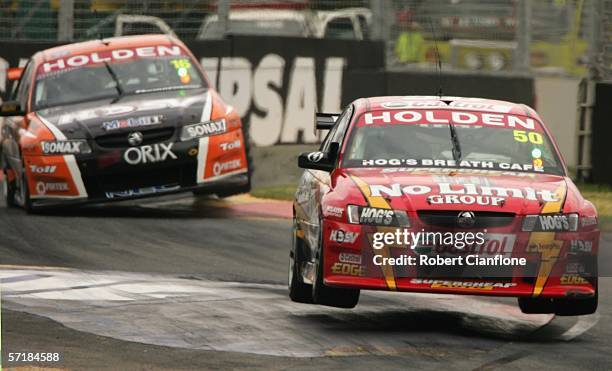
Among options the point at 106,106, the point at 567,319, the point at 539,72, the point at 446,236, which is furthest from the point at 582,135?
the point at 446,236

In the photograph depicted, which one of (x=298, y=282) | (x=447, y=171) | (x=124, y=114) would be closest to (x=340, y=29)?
(x=124, y=114)

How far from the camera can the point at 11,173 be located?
17.5m

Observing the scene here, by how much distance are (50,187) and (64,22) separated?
548cm

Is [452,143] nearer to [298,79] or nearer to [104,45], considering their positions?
[104,45]

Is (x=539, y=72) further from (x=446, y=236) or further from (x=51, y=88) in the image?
(x=446, y=236)

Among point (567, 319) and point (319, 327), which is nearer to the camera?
point (319, 327)

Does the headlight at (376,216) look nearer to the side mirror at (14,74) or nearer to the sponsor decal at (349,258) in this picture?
the sponsor decal at (349,258)

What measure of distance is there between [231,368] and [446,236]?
5.86ft

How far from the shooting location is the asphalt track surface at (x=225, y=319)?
8.59 meters

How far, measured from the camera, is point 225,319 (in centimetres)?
984

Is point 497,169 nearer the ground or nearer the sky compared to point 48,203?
nearer the sky

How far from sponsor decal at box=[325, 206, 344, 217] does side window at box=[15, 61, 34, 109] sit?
8.11 m

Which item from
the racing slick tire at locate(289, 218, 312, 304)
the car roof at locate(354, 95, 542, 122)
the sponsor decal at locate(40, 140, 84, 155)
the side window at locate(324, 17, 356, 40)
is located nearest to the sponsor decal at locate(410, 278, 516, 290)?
the racing slick tire at locate(289, 218, 312, 304)

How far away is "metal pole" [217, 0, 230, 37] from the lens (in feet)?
68.2
